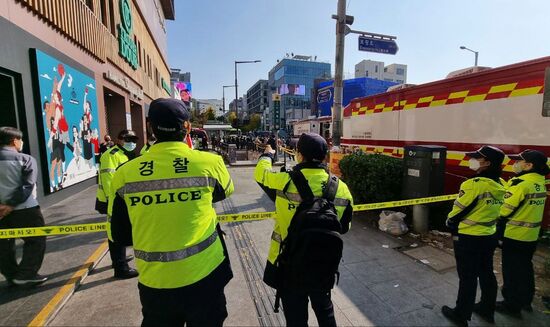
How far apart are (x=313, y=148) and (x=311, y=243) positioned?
71 cm

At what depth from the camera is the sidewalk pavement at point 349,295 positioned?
2.97m

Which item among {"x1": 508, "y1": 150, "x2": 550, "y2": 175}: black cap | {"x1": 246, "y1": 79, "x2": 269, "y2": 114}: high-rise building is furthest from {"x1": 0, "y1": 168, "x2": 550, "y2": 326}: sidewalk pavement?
{"x1": 246, "y1": 79, "x2": 269, "y2": 114}: high-rise building

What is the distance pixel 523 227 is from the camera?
9.70 ft

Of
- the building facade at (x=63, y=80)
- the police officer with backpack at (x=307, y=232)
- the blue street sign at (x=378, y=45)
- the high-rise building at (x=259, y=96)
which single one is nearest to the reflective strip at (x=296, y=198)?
the police officer with backpack at (x=307, y=232)

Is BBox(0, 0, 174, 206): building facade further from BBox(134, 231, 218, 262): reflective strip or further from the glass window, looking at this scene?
the glass window

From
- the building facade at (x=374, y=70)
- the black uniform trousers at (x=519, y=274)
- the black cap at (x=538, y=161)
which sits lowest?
the black uniform trousers at (x=519, y=274)

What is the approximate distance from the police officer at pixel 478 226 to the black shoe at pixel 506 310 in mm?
293

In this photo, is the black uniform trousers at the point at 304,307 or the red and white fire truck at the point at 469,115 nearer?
the black uniform trousers at the point at 304,307

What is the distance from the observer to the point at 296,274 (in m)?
2.04

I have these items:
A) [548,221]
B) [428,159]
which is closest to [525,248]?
[548,221]

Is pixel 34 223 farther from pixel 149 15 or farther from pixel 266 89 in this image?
pixel 266 89

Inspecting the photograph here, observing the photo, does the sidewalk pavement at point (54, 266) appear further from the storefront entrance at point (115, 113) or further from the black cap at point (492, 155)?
the storefront entrance at point (115, 113)

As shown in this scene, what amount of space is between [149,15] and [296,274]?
23.2m

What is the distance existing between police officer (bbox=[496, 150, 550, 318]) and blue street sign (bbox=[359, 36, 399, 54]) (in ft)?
23.9
